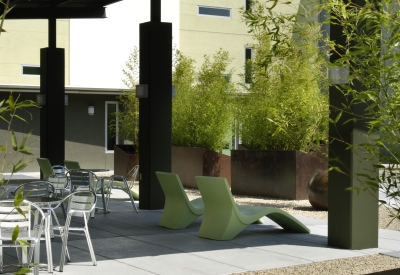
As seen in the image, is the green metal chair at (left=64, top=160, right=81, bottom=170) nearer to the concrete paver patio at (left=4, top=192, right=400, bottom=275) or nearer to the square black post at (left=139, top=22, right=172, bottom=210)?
the square black post at (left=139, top=22, right=172, bottom=210)

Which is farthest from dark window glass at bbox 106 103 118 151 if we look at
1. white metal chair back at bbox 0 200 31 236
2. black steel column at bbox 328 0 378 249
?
white metal chair back at bbox 0 200 31 236

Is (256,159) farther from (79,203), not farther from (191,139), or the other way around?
(79,203)

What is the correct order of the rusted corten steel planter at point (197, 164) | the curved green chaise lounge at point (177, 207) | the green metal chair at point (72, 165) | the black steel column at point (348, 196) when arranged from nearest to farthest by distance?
the black steel column at point (348, 196)
the curved green chaise lounge at point (177, 207)
the green metal chair at point (72, 165)
the rusted corten steel planter at point (197, 164)

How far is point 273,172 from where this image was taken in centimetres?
1373

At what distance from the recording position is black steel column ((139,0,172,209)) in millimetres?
11180

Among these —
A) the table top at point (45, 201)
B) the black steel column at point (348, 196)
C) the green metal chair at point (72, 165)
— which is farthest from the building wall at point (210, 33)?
the table top at point (45, 201)

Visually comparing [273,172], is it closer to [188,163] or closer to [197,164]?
[197,164]

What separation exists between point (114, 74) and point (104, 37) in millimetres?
1277

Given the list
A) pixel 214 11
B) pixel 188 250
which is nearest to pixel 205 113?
pixel 214 11

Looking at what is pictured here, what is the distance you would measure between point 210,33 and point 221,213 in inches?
630

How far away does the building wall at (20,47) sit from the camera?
20328 millimetres

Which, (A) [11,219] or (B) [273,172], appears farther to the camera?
(B) [273,172]

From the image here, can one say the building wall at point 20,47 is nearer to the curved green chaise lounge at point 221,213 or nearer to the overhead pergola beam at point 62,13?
the overhead pergola beam at point 62,13

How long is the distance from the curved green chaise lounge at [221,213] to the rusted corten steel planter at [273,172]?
4.92 meters
